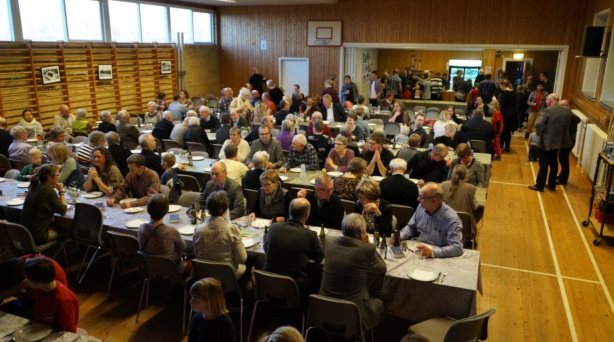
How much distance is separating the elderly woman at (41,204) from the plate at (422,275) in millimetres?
3970

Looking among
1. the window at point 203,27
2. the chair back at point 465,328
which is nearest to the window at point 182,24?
the window at point 203,27

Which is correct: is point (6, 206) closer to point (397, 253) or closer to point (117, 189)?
point (117, 189)

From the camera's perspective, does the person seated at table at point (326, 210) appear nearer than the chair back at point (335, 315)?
No

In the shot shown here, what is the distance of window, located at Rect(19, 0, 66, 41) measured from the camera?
434 inches

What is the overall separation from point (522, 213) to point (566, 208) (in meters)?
0.94

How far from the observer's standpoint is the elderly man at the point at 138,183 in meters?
5.88

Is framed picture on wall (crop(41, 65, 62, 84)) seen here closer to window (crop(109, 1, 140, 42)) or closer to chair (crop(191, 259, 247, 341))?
window (crop(109, 1, 140, 42))

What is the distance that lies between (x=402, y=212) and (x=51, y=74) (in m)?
10.1

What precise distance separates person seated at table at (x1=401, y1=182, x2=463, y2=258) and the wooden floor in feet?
3.64

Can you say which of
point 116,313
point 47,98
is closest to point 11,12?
point 47,98

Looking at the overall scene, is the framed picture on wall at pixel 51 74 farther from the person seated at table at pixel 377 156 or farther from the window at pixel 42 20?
the person seated at table at pixel 377 156

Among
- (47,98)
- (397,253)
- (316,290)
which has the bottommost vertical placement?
(316,290)

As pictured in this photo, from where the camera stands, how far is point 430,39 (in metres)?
15.2

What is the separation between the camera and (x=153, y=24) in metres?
15.1
